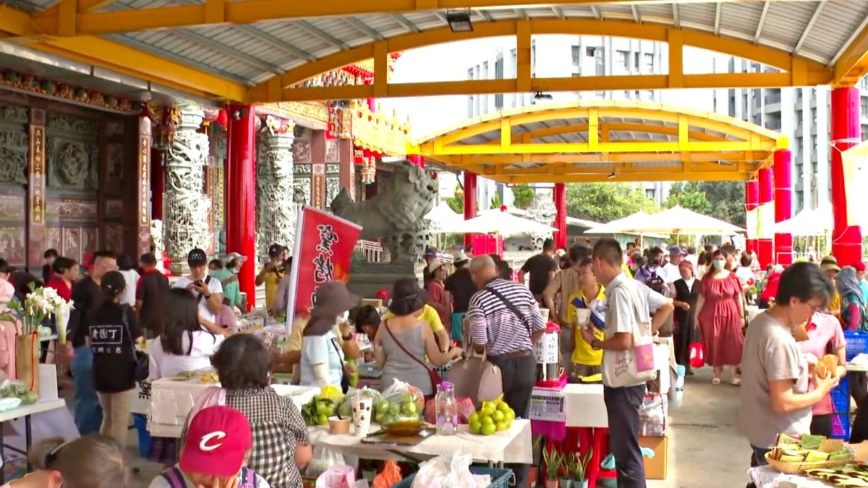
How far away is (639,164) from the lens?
90.0 feet

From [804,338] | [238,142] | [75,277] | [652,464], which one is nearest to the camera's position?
[804,338]

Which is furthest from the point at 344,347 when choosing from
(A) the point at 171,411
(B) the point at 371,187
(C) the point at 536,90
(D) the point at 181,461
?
(B) the point at 371,187

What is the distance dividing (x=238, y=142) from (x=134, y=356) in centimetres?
772

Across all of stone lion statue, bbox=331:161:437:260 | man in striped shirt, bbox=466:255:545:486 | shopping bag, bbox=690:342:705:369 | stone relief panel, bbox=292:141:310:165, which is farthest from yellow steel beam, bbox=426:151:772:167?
man in striped shirt, bbox=466:255:545:486

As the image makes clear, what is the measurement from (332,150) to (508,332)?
1487cm

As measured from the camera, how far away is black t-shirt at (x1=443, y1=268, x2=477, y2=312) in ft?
28.7

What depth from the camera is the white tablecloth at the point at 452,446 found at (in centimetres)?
442

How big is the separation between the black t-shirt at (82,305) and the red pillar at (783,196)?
550 inches

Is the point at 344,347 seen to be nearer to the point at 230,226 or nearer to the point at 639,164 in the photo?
the point at 230,226

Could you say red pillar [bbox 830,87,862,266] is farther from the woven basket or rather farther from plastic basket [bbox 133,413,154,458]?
plastic basket [bbox 133,413,154,458]

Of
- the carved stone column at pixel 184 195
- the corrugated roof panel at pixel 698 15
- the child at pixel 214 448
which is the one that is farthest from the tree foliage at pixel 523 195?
the child at pixel 214 448

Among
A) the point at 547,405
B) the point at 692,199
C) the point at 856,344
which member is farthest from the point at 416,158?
the point at 692,199

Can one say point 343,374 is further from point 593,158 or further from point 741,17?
point 593,158

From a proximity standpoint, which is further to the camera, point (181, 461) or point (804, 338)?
point (804, 338)
